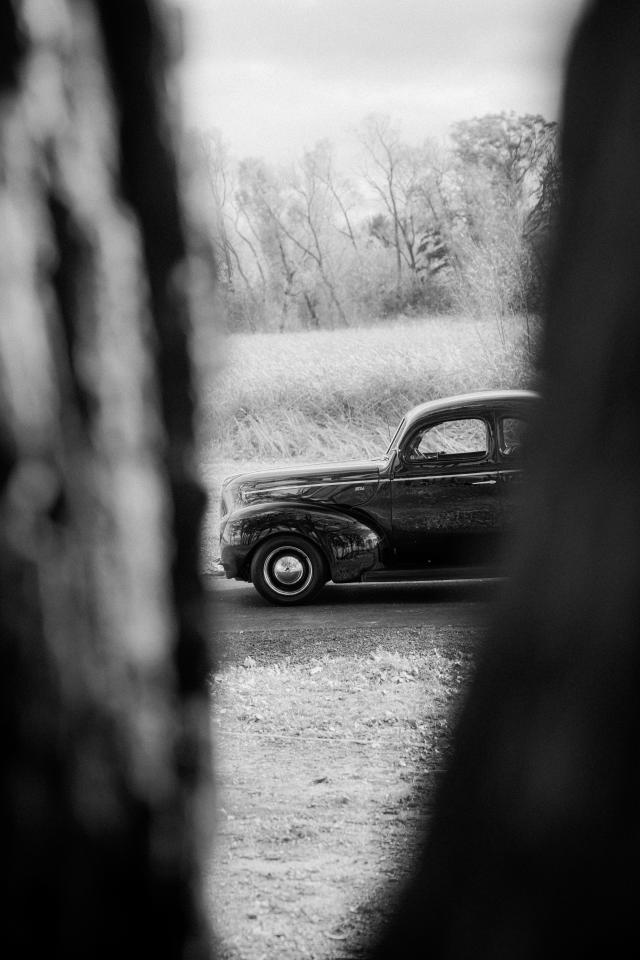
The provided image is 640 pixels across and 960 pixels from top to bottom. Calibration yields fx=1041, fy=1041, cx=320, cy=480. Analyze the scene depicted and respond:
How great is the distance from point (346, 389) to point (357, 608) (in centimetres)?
1210

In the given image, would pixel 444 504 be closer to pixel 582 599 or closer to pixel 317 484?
pixel 317 484

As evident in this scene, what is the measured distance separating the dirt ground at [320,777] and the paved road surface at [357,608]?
0.41 metres

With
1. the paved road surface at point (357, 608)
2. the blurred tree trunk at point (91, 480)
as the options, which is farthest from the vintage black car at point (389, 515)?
the blurred tree trunk at point (91, 480)

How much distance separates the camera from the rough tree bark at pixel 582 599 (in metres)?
0.75

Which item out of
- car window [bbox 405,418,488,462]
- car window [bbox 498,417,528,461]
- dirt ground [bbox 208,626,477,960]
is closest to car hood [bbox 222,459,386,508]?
car window [bbox 498,417,528,461]

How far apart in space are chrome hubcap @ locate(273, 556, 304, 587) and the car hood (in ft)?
1.79

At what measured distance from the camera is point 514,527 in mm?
850

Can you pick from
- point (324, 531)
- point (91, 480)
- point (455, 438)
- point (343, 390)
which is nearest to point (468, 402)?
point (324, 531)

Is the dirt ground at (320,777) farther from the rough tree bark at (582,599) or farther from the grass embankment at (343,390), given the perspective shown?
the grass embankment at (343,390)

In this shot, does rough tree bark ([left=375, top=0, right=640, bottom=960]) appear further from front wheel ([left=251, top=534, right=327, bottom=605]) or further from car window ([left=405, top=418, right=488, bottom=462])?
car window ([left=405, top=418, right=488, bottom=462])

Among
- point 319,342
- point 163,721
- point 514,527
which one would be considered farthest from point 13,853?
point 319,342

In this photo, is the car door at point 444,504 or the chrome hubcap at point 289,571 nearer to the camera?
the car door at point 444,504

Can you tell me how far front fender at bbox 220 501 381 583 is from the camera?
8.83 m

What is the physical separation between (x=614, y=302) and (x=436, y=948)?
54 centimetres
